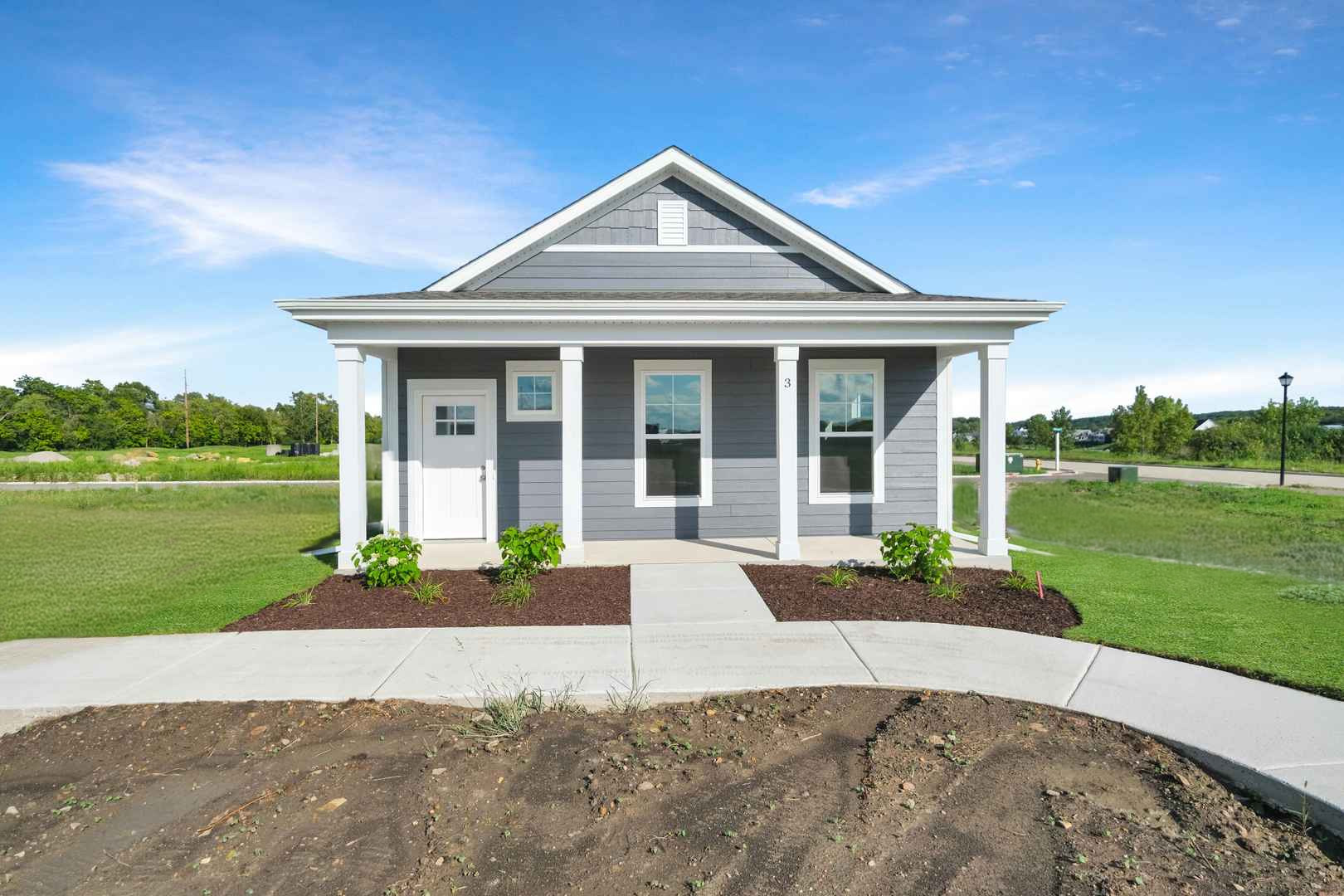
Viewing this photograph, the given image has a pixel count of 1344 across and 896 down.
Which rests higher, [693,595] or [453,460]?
[453,460]

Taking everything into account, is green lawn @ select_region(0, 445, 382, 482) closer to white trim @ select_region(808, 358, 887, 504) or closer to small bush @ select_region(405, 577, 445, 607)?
small bush @ select_region(405, 577, 445, 607)

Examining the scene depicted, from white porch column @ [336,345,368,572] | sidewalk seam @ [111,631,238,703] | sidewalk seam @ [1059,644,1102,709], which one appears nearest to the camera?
sidewalk seam @ [1059,644,1102,709]

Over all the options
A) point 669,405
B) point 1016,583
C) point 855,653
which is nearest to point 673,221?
point 669,405

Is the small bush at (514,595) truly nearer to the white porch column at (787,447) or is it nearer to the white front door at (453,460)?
the white front door at (453,460)

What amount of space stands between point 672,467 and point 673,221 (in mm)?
3613

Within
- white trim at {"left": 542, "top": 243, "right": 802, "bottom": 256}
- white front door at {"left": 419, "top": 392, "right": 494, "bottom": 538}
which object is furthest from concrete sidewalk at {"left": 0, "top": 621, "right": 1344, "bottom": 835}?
white trim at {"left": 542, "top": 243, "right": 802, "bottom": 256}

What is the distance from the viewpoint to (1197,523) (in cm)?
1329

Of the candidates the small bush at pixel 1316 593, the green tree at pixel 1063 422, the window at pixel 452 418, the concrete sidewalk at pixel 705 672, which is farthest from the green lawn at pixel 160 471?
the green tree at pixel 1063 422

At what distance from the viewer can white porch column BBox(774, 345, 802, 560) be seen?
27.0ft

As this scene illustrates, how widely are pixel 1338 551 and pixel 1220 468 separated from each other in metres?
21.4

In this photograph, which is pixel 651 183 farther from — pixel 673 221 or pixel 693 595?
pixel 693 595

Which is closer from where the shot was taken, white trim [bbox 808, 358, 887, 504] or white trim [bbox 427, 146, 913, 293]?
white trim [bbox 427, 146, 913, 293]

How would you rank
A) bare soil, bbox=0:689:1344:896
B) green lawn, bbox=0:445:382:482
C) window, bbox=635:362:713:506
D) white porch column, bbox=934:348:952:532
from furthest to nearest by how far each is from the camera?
green lawn, bbox=0:445:382:482 < white porch column, bbox=934:348:952:532 < window, bbox=635:362:713:506 < bare soil, bbox=0:689:1344:896

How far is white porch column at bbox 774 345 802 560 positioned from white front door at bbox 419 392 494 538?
4.18m
